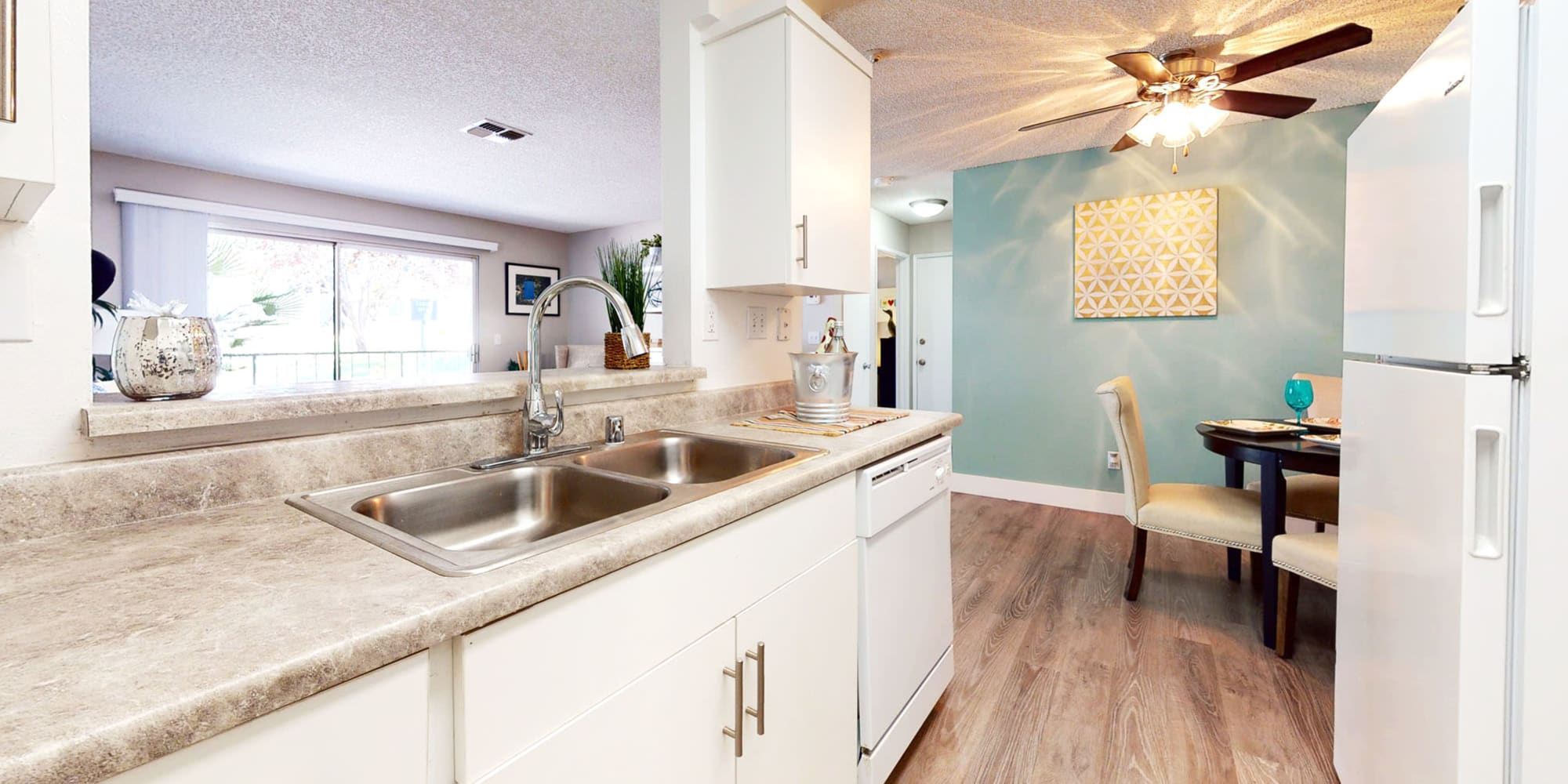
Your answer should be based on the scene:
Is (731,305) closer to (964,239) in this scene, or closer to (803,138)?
(803,138)

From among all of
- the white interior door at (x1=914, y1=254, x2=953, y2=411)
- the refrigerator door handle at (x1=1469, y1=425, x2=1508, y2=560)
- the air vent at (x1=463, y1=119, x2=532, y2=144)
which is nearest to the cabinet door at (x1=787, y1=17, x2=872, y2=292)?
the refrigerator door handle at (x1=1469, y1=425, x2=1508, y2=560)

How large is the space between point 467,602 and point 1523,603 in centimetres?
129

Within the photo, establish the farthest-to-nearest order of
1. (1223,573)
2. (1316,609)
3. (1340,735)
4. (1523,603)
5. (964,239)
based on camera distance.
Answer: (964,239) → (1223,573) → (1316,609) → (1340,735) → (1523,603)

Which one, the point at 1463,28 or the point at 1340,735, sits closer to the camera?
the point at 1463,28

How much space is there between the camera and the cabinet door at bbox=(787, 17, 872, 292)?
1.70 meters

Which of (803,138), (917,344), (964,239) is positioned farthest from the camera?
(917,344)

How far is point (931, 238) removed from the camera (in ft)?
20.2

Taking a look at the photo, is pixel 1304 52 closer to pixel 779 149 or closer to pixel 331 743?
pixel 779 149

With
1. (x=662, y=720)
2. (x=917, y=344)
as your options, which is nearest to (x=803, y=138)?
(x=662, y=720)

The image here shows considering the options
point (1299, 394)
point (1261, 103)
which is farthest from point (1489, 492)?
point (1261, 103)

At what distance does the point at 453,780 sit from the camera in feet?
2.09

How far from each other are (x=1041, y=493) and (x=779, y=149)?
3178 mm

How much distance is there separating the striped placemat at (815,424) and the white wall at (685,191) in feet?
0.68

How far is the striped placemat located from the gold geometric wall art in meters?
2.45
